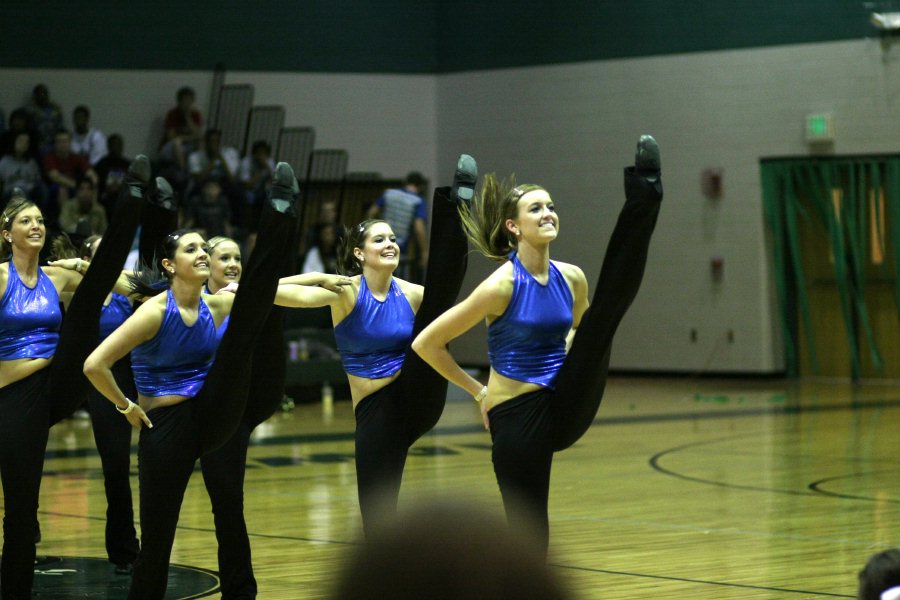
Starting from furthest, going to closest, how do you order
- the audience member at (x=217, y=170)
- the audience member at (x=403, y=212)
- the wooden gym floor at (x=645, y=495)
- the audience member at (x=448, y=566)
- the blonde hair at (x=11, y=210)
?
the audience member at (x=217, y=170), the audience member at (x=403, y=212), the wooden gym floor at (x=645, y=495), the blonde hair at (x=11, y=210), the audience member at (x=448, y=566)

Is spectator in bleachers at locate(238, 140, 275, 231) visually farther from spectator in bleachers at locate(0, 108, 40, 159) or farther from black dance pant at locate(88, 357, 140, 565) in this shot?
black dance pant at locate(88, 357, 140, 565)

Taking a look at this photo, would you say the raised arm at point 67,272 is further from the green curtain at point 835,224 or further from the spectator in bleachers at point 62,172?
the green curtain at point 835,224

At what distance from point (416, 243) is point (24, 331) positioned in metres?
10.3

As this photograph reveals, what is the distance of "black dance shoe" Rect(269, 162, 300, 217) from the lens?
16.1ft

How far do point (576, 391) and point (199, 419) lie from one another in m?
1.38

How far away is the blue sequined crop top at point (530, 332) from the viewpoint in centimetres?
486

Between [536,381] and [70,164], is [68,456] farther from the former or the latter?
[536,381]

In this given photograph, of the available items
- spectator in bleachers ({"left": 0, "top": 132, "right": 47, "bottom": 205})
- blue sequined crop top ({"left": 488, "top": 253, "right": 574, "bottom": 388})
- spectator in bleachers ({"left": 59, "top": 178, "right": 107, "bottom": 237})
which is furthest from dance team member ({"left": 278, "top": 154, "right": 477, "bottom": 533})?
spectator in bleachers ({"left": 0, "top": 132, "right": 47, "bottom": 205})

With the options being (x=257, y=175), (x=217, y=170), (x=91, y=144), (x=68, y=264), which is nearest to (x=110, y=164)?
(x=91, y=144)

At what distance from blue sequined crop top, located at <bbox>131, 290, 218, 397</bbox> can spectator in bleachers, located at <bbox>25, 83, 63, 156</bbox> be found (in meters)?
11.0

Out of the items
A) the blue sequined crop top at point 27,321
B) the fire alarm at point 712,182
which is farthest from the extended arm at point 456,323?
the fire alarm at point 712,182

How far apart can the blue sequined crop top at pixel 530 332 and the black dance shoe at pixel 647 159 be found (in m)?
0.54

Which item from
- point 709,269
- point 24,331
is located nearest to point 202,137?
point 709,269

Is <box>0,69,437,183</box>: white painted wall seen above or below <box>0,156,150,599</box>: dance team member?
above
